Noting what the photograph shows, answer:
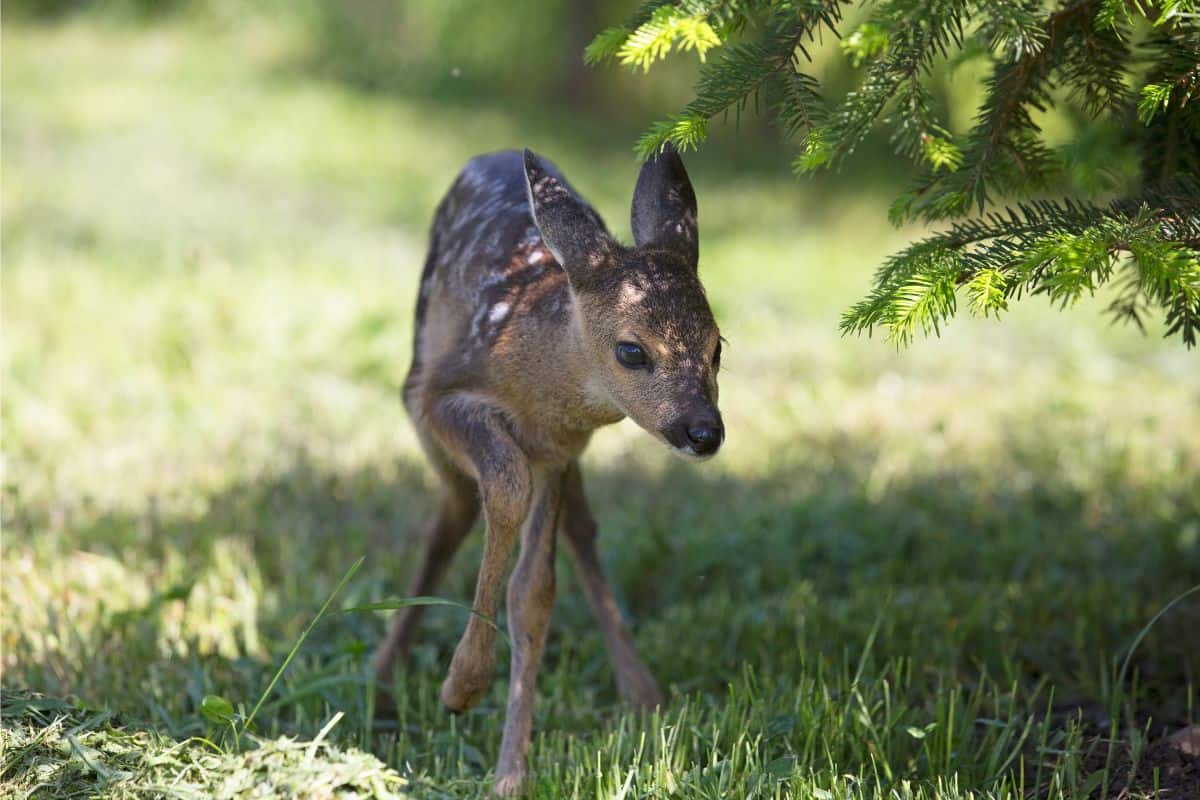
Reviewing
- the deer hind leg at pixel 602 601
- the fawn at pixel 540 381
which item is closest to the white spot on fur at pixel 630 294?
the fawn at pixel 540 381

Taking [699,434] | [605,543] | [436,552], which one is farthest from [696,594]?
[699,434]

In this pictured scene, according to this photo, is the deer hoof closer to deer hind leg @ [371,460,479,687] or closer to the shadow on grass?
the shadow on grass

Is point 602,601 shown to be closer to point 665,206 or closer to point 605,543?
point 605,543

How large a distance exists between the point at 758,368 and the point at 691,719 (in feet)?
19.3

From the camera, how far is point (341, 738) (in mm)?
4363

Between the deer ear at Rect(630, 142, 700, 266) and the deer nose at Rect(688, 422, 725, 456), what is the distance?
70 cm

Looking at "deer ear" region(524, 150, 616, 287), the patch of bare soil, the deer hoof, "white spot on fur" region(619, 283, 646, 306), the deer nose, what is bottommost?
the deer hoof

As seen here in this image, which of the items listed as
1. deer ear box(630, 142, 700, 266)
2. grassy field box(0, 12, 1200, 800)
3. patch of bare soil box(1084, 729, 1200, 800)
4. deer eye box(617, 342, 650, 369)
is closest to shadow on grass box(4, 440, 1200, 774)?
grassy field box(0, 12, 1200, 800)

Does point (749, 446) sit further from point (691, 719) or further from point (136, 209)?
point (136, 209)

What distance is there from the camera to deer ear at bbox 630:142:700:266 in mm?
4352

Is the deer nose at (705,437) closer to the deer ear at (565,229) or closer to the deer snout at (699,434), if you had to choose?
the deer snout at (699,434)

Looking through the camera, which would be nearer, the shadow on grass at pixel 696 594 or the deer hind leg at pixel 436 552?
the shadow on grass at pixel 696 594

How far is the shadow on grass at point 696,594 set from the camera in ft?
15.2

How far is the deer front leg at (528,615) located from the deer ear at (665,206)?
2.72 feet
